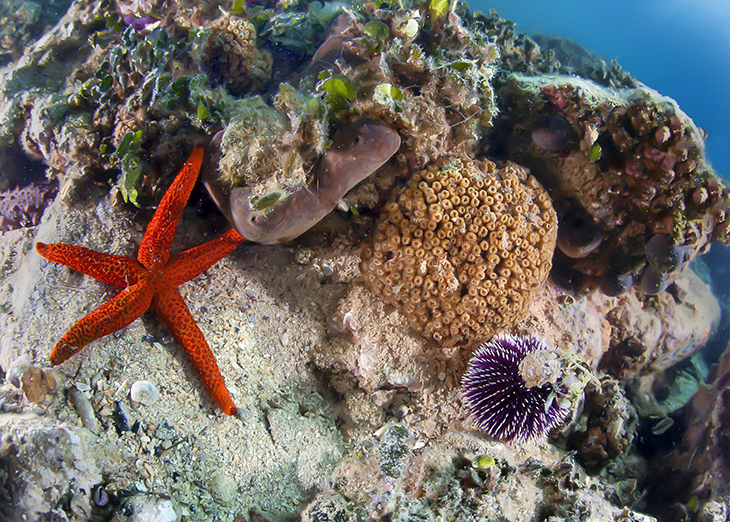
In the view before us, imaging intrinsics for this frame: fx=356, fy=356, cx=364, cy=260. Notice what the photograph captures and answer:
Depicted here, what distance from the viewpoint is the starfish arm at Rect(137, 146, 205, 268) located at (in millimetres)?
2910

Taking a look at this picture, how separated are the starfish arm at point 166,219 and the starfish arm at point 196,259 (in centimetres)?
11

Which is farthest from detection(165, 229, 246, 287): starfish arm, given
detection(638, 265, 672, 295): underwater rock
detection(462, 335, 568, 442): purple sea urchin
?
detection(638, 265, 672, 295): underwater rock

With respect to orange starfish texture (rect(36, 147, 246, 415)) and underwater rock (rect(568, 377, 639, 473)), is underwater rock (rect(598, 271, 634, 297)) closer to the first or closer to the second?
underwater rock (rect(568, 377, 639, 473))

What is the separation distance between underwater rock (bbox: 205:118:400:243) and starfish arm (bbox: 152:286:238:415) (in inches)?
32.6

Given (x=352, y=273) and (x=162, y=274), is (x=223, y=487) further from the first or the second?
(x=352, y=273)

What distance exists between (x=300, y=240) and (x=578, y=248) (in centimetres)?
305

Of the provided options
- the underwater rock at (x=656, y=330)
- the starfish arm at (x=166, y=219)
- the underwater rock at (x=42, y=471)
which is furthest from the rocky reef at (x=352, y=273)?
the underwater rock at (x=656, y=330)

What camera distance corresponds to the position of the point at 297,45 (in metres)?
4.73

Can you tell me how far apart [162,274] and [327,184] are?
1.55 meters

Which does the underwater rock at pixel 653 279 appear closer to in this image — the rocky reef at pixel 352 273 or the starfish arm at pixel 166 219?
the rocky reef at pixel 352 273

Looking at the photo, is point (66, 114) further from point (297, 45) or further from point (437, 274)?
point (437, 274)

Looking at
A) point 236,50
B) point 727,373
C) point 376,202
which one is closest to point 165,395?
point 376,202

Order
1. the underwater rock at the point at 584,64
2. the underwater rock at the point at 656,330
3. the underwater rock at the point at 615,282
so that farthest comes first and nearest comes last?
1. the underwater rock at the point at 584,64
2. the underwater rock at the point at 656,330
3. the underwater rock at the point at 615,282

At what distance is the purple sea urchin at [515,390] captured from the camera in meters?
2.74
